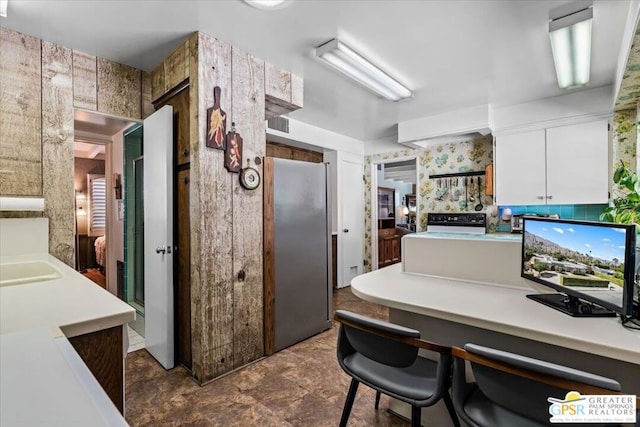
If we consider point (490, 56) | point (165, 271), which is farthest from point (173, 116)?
point (490, 56)

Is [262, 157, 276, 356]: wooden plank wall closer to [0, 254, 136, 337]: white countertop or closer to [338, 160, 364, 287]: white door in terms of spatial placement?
[0, 254, 136, 337]: white countertop

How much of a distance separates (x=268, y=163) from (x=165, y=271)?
1.18 metres

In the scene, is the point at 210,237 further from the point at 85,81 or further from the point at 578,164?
the point at 578,164

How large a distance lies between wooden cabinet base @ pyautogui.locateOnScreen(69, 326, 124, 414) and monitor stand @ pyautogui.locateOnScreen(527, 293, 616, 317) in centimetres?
174

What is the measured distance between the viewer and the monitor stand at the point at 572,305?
1.24 metres

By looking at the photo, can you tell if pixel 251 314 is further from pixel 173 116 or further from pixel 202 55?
pixel 202 55

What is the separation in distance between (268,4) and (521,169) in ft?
10.8

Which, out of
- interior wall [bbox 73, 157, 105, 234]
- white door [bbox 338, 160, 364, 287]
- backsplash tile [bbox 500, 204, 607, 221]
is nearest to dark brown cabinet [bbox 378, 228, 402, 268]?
white door [bbox 338, 160, 364, 287]

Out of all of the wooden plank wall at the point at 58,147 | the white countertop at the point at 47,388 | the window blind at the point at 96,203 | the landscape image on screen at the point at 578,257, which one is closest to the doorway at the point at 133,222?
the wooden plank wall at the point at 58,147

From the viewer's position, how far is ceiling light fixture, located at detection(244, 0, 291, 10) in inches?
71.9

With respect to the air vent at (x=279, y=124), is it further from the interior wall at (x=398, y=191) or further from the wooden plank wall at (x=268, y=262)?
the interior wall at (x=398, y=191)

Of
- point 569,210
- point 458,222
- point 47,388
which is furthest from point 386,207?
point 47,388

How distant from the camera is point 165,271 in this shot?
2.38 metres

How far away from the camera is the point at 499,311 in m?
1.29
